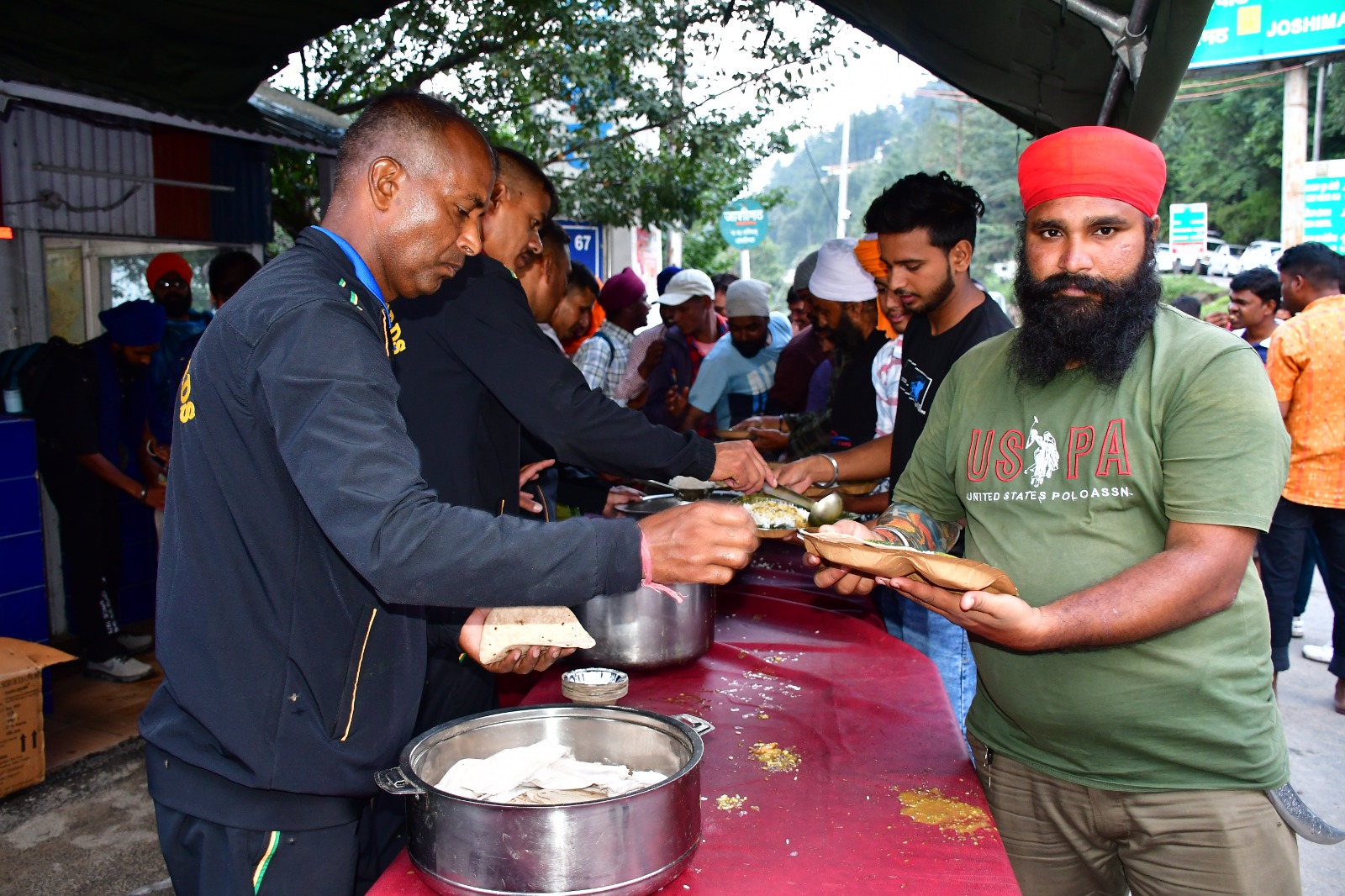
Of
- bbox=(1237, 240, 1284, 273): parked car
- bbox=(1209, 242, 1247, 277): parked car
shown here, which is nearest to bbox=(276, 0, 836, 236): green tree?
bbox=(1237, 240, 1284, 273): parked car

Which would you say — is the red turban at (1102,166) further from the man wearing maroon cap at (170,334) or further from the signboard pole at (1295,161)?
the signboard pole at (1295,161)

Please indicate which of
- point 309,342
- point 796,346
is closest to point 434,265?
point 309,342

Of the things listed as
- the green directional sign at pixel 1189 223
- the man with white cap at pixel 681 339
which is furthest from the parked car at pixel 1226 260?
the man with white cap at pixel 681 339

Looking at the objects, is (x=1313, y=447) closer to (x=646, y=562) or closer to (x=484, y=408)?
(x=484, y=408)

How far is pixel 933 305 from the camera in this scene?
9.99 feet

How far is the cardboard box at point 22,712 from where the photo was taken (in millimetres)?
3668

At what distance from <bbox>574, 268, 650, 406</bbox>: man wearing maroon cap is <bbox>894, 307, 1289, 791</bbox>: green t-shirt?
4472mm

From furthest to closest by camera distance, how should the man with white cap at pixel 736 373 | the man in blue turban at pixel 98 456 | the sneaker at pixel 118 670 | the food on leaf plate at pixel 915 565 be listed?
the man with white cap at pixel 736 373 → the sneaker at pixel 118 670 → the man in blue turban at pixel 98 456 → the food on leaf plate at pixel 915 565

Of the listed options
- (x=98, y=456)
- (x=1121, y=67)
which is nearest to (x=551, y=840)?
(x=1121, y=67)

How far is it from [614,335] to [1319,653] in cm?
489

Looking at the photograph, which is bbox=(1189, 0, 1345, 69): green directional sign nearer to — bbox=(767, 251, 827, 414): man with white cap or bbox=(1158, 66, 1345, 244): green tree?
bbox=(1158, 66, 1345, 244): green tree

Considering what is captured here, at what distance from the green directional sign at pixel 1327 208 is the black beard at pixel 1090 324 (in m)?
15.5

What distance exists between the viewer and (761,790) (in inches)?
67.0

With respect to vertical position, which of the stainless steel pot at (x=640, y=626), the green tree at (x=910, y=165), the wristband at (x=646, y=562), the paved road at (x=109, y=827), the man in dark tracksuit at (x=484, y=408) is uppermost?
the green tree at (x=910, y=165)
